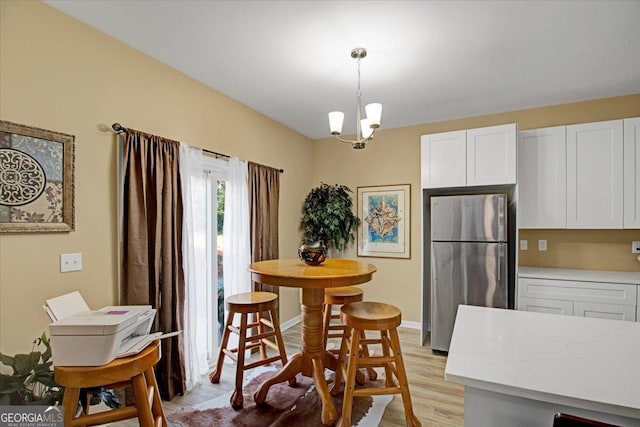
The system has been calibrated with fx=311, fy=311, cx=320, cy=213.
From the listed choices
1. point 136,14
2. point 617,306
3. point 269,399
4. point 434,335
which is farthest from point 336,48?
point 617,306

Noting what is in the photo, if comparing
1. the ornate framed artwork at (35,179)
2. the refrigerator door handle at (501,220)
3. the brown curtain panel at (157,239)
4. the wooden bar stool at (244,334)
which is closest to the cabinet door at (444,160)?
the refrigerator door handle at (501,220)

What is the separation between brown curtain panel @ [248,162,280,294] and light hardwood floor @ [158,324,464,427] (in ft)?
3.60

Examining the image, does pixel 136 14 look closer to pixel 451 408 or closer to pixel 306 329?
pixel 306 329

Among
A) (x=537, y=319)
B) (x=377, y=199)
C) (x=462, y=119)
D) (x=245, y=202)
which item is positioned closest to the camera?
(x=537, y=319)

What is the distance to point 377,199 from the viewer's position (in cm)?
430

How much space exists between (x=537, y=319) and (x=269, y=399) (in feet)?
6.24

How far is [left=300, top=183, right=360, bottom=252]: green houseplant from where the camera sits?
4.20m

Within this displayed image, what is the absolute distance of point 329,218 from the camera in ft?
13.8

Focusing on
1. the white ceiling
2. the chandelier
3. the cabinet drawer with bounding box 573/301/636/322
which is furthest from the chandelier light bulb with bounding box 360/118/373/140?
the cabinet drawer with bounding box 573/301/636/322

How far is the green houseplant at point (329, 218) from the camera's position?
4.20 metres

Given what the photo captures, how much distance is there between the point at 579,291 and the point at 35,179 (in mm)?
4176

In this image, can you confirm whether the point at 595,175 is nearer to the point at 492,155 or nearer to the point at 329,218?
the point at 492,155

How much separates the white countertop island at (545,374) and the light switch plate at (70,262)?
2152 millimetres

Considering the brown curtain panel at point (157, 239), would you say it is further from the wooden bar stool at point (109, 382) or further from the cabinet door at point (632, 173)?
the cabinet door at point (632, 173)
